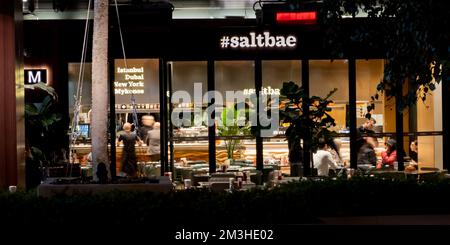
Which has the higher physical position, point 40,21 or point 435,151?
point 40,21

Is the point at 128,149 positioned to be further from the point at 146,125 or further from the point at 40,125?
the point at 40,125

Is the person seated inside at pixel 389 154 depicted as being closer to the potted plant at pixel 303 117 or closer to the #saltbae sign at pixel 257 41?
the potted plant at pixel 303 117

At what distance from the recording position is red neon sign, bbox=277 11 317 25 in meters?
15.6

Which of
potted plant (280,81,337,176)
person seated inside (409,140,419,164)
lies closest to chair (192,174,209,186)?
potted plant (280,81,337,176)

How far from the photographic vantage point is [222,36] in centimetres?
1795

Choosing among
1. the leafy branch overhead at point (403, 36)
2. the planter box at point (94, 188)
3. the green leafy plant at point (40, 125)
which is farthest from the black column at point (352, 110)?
the leafy branch overhead at point (403, 36)

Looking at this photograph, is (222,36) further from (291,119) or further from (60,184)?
(60,184)

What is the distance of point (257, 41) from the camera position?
Answer: 59.0 ft

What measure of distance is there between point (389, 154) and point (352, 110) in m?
1.30

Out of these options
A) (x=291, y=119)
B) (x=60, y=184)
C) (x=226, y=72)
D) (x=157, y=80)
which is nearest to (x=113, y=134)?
(x=157, y=80)

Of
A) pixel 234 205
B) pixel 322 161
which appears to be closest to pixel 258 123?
pixel 322 161

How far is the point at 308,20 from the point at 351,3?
8.00 m

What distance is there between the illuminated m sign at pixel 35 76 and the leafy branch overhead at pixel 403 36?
10850 mm

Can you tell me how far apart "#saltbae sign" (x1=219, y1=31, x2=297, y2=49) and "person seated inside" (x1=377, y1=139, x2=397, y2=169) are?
10.3 feet
